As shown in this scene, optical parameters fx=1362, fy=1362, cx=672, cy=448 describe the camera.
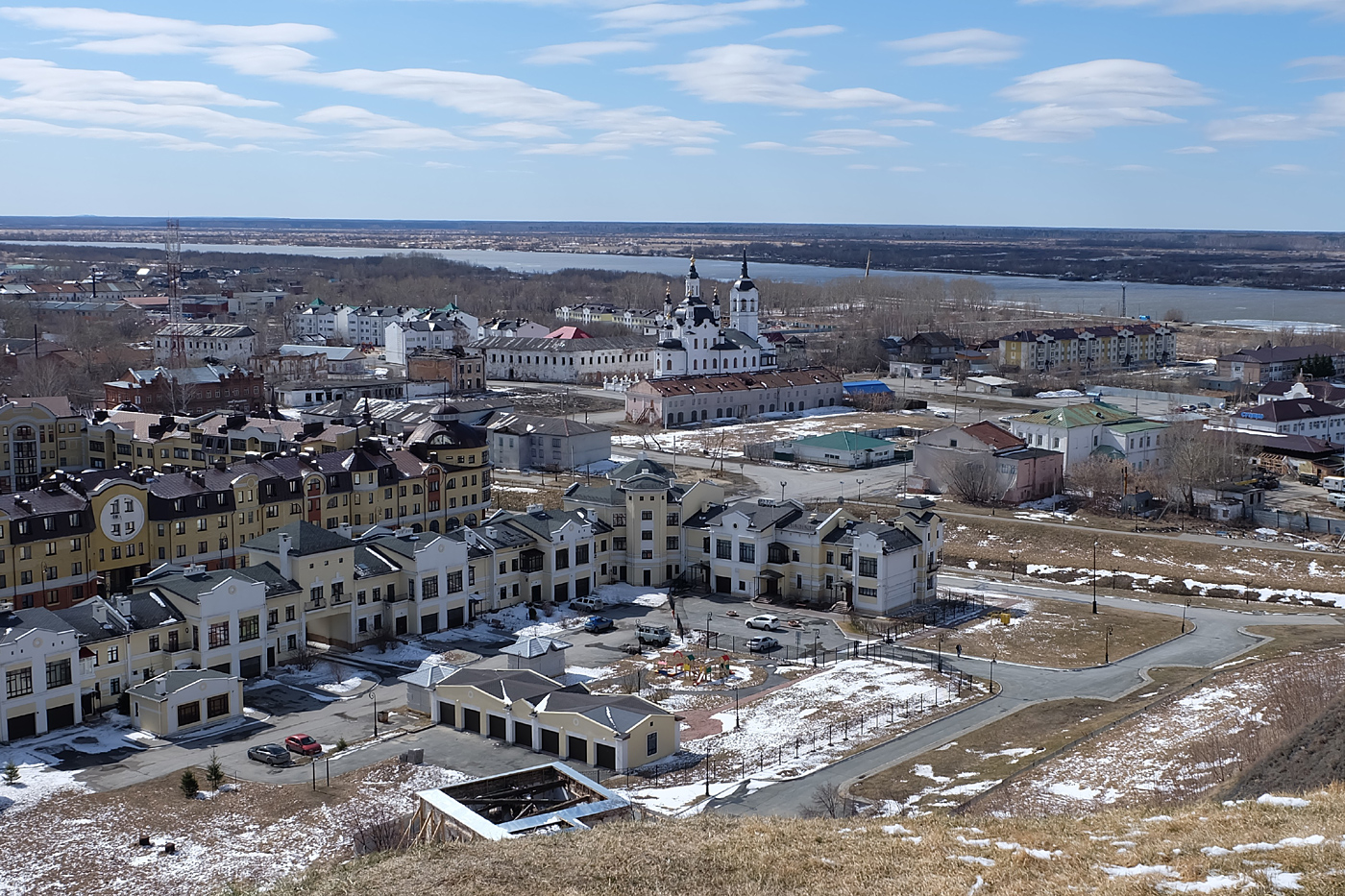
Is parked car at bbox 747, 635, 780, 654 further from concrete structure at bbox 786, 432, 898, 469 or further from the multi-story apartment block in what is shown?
the multi-story apartment block

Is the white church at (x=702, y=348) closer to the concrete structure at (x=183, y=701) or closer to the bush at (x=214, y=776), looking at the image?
the concrete structure at (x=183, y=701)

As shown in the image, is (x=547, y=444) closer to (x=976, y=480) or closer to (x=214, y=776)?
(x=976, y=480)

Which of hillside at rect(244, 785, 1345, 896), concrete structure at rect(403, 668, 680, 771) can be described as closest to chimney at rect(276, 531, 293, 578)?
concrete structure at rect(403, 668, 680, 771)

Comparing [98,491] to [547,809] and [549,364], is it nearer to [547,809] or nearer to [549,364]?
[547,809]

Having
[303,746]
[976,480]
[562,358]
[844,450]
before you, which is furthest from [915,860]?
[562,358]

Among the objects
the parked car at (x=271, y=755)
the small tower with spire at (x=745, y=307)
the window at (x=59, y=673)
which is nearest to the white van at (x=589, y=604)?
the parked car at (x=271, y=755)

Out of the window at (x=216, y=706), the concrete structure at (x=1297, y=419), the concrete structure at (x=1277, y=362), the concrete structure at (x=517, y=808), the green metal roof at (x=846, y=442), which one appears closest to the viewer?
the concrete structure at (x=517, y=808)
